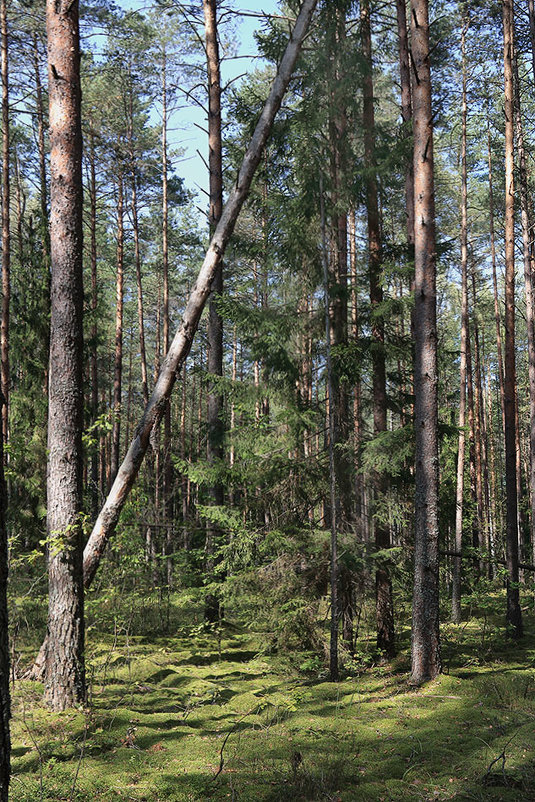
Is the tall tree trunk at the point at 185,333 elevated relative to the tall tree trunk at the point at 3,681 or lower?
elevated

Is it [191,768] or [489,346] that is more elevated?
[489,346]

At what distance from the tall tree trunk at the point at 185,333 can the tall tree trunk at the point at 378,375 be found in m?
3.03

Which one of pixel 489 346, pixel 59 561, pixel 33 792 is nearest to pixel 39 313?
pixel 59 561

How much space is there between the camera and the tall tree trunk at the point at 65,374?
621 centimetres

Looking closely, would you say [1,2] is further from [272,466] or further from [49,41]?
[272,466]

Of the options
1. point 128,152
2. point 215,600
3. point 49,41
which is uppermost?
point 128,152

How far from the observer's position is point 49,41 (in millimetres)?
6574

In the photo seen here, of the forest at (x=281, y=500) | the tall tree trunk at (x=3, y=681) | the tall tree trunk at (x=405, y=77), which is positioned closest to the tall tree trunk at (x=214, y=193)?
the forest at (x=281, y=500)

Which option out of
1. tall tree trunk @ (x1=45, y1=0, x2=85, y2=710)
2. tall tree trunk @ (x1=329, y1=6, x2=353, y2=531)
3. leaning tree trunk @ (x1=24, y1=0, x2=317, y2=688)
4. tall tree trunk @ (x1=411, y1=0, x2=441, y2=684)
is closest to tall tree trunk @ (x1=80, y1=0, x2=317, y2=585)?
leaning tree trunk @ (x1=24, y1=0, x2=317, y2=688)

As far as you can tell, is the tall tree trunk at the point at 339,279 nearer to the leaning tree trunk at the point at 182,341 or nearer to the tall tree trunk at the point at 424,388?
the tall tree trunk at the point at 424,388

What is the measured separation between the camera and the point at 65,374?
21.3 ft

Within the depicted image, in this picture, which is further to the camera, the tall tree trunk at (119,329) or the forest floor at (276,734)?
the tall tree trunk at (119,329)

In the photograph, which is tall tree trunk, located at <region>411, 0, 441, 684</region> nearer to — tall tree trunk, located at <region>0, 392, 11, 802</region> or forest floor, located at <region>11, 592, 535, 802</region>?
forest floor, located at <region>11, 592, 535, 802</region>

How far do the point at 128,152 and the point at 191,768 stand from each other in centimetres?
A: 1954
